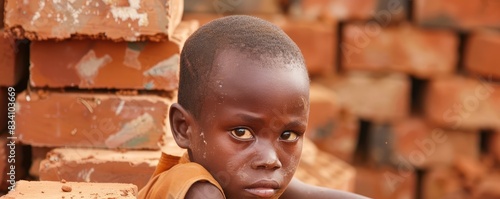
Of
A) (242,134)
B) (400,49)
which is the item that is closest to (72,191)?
(242,134)

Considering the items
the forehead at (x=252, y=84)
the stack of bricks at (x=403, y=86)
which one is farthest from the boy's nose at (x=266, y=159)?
the stack of bricks at (x=403, y=86)

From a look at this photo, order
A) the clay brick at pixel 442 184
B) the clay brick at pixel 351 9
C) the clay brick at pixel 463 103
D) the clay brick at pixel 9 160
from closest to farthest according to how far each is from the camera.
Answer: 1. the clay brick at pixel 9 160
2. the clay brick at pixel 351 9
3. the clay brick at pixel 463 103
4. the clay brick at pixel 442 184

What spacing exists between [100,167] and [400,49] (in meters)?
3.13

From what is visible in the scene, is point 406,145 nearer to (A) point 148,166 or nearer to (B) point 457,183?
(B) point 457,183

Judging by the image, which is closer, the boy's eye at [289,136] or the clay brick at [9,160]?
the boy's eye at [289,136]

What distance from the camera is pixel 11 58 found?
343 centimetres

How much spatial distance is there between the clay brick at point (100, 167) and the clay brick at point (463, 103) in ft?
10.3

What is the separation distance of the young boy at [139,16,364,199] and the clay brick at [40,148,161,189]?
632mm

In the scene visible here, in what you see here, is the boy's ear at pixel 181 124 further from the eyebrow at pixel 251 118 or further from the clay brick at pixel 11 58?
the clay brick at pixel 11 58

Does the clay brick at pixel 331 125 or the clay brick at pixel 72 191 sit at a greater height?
the clay brick at pixel 72 191

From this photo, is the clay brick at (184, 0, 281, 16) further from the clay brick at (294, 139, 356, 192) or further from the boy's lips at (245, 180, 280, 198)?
the boy's lips at (245, 180, 280, 198)

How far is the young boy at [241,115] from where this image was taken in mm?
2548

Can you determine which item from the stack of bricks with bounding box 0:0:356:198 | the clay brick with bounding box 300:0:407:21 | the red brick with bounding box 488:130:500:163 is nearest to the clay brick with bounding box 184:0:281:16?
the clay brick with bounding box 300:0:407:21

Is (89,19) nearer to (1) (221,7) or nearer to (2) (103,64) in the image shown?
(2) (103,64)
